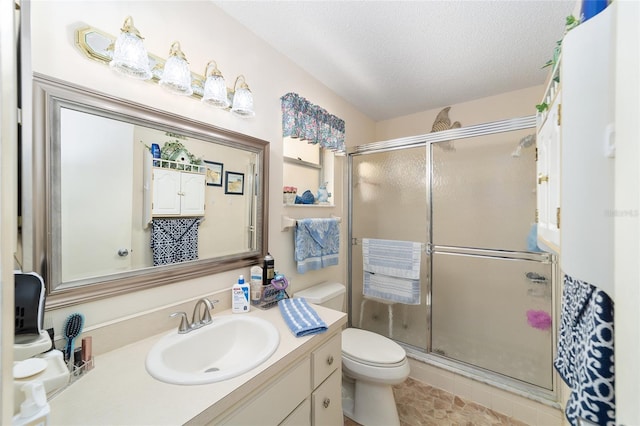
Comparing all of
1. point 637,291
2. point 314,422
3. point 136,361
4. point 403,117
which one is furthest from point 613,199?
point 403,117

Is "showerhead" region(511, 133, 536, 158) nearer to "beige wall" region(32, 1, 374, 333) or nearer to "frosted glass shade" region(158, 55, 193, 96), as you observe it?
"beige wall" region(32, 1, 374, 333)

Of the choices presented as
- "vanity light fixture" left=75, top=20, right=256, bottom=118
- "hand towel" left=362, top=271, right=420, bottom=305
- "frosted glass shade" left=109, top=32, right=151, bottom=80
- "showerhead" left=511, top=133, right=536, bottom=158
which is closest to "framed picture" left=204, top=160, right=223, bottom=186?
"vanity light fixture" left=75, top=20, right=256, bottom=118

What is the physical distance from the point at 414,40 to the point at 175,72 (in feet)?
4.38

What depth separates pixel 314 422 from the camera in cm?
107

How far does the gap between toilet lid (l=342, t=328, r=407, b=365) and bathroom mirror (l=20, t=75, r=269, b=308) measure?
0.90 metres

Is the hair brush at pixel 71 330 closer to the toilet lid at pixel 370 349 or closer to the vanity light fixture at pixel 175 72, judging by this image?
the vanity light fixture at pixel 175 72

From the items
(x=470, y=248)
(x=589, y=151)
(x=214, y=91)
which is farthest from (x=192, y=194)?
(x=470, y=248)

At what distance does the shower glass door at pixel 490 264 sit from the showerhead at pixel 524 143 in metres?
0.01

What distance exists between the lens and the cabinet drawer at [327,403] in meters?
1.08

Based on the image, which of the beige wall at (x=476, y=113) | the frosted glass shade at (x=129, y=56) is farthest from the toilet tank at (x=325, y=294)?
the beige wall at (x=476, y=113)

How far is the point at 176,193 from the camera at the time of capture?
3.67 feet

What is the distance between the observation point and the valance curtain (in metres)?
1.64

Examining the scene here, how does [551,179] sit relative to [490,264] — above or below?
above

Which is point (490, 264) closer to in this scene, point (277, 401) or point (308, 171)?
point (308, 171)
